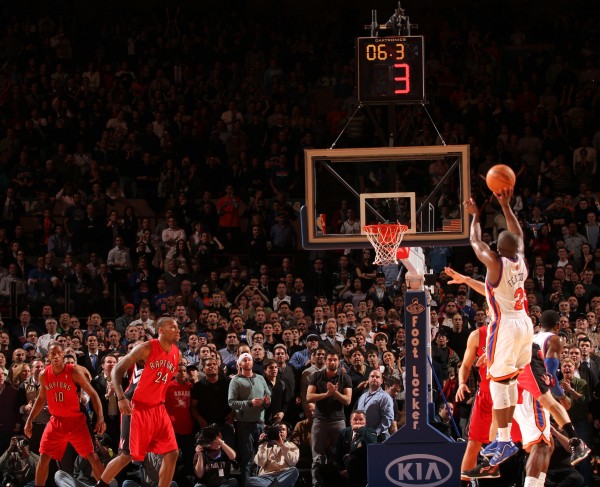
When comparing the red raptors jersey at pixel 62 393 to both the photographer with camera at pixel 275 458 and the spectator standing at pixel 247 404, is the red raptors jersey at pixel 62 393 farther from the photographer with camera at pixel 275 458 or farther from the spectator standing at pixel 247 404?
the photographer with camera at pixel 275 458

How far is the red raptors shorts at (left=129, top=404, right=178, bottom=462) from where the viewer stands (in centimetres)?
1146

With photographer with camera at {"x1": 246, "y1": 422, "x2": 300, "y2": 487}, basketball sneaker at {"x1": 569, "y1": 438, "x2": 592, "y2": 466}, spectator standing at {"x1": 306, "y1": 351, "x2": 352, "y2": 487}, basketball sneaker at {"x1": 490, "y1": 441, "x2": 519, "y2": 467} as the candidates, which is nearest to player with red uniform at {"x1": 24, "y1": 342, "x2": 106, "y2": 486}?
photographer with camera at {"x1": 246, "y1": 422, "x2": 300, "y2": 487}

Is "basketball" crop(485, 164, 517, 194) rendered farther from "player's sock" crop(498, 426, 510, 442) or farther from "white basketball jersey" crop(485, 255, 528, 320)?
"player's sock" crop(498, 426, 510, 442)

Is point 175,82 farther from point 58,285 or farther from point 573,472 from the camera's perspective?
point 573,472

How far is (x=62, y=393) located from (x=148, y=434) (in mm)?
1620

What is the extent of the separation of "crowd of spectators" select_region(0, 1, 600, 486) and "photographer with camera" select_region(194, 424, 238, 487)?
0.56 meters

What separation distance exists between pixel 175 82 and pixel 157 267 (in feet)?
18.0

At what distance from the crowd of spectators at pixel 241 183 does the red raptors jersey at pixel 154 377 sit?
231cm

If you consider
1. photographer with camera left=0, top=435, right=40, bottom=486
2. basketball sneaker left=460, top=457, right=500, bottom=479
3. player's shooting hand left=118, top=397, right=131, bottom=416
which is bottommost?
photographer with camera left=0, top=435, right=40, bottom=486

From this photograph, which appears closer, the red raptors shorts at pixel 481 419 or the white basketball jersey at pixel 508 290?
the white basketball jersey at pixel 508 290

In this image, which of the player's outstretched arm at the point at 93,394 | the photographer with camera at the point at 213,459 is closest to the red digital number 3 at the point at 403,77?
the photographer with camera at the point at 213,459

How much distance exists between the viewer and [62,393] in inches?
499

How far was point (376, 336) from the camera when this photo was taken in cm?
1517

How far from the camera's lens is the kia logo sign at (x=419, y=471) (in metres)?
12.1
